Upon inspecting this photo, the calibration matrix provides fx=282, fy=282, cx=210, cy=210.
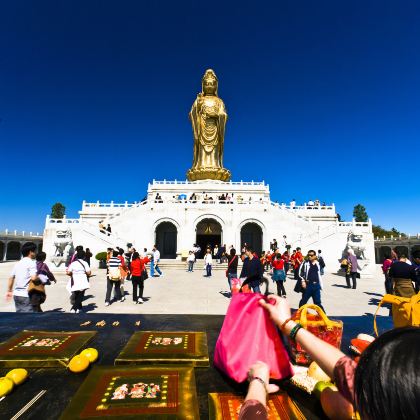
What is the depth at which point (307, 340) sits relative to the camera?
1481mm

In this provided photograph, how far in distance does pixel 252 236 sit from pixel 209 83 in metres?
22.3

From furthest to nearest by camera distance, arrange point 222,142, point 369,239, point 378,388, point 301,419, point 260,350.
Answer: point 222,142
point 369,239
point 260,350
point 301,419
point 378,388

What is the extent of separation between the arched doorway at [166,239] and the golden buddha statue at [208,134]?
9.66 meters

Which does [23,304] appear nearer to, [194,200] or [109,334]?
[109,334]

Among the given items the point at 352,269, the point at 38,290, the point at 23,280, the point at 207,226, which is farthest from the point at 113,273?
the point at 207,226

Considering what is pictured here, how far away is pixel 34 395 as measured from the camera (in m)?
1.68

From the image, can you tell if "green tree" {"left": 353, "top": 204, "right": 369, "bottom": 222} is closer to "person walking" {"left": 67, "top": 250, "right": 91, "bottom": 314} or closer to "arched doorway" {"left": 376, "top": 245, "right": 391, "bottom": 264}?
"arched doorway" {"left": 376, "top": 245, "right": 391, "bottom": 264}

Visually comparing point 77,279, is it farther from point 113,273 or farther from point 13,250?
point 13,250

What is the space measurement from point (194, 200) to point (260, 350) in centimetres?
2495

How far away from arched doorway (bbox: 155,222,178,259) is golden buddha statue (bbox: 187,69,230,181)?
9.66 meters

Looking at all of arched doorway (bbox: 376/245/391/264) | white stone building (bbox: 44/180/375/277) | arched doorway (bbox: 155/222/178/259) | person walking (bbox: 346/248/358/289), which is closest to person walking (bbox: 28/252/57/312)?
person walking (bbox: 346/248/358/289)

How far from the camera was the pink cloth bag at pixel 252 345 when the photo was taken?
1836 millimetres

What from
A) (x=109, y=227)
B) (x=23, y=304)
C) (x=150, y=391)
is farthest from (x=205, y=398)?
(x=109, y=227)

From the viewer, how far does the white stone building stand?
75.5 ft
